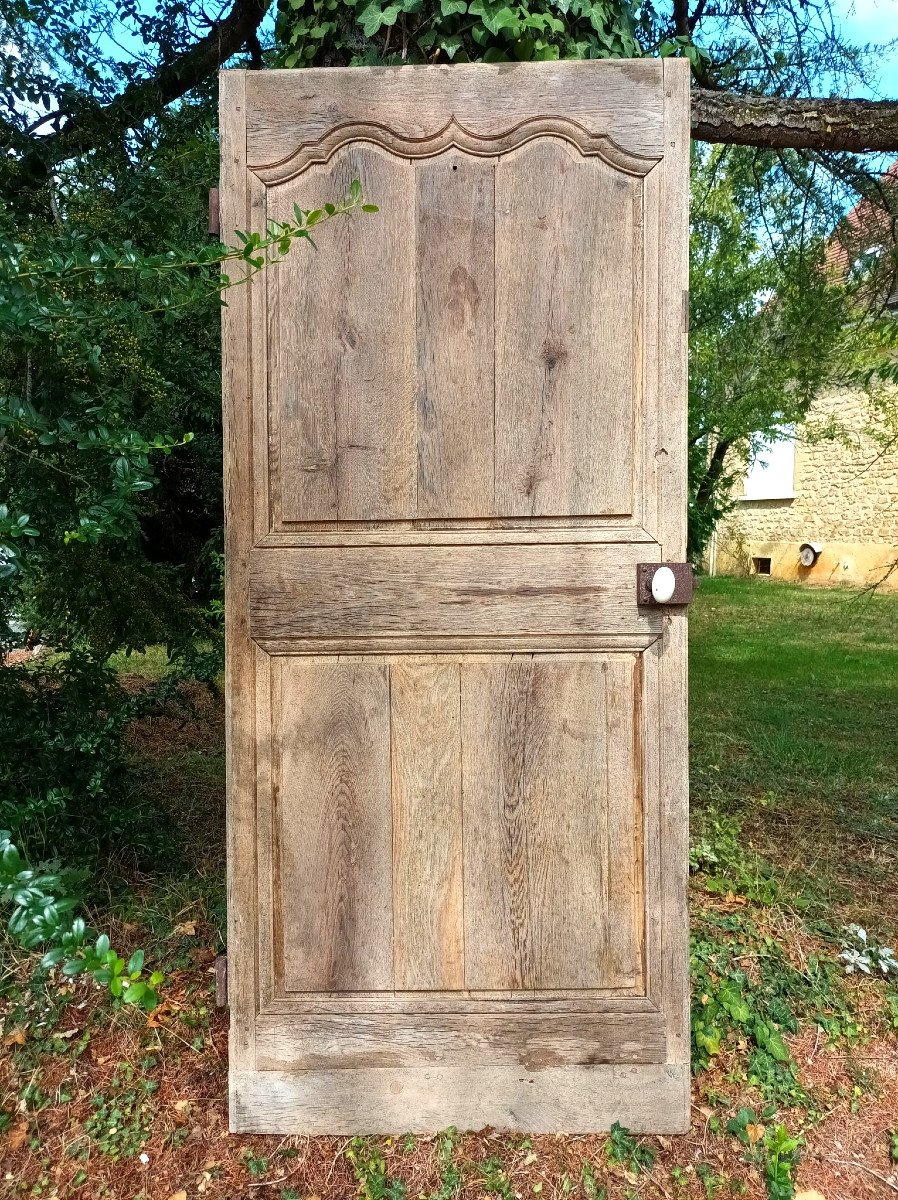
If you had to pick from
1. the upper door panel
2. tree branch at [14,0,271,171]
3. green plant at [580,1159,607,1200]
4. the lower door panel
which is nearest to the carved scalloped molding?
the upper door panel

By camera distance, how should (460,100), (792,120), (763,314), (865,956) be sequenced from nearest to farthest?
(460,100) → (865,956) → (792,120) → (763,314)

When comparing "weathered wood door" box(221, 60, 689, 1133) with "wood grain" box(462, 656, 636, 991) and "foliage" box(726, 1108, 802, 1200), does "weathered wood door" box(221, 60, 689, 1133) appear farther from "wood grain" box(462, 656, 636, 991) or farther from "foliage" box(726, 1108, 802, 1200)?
"foliage" box(726, 1108, 802, 1200)

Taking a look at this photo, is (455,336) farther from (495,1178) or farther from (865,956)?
(865,956)

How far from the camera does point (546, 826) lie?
230 centimetres

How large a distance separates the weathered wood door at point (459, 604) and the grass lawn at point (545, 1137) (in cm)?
14

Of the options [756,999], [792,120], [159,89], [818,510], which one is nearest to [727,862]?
[756,999]

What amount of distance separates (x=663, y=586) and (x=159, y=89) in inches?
118

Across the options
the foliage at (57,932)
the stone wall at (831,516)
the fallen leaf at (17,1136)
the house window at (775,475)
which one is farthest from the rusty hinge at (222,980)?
the house window at (775,475)

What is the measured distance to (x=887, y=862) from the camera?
384cm

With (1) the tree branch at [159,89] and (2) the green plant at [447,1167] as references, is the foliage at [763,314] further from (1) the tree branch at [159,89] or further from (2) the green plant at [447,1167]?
(2) the green plant at [447,1167]

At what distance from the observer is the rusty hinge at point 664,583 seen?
221cm

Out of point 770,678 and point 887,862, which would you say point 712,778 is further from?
point 770,678

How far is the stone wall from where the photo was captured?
15078mm

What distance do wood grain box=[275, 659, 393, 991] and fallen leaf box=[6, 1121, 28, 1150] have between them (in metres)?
0.88
